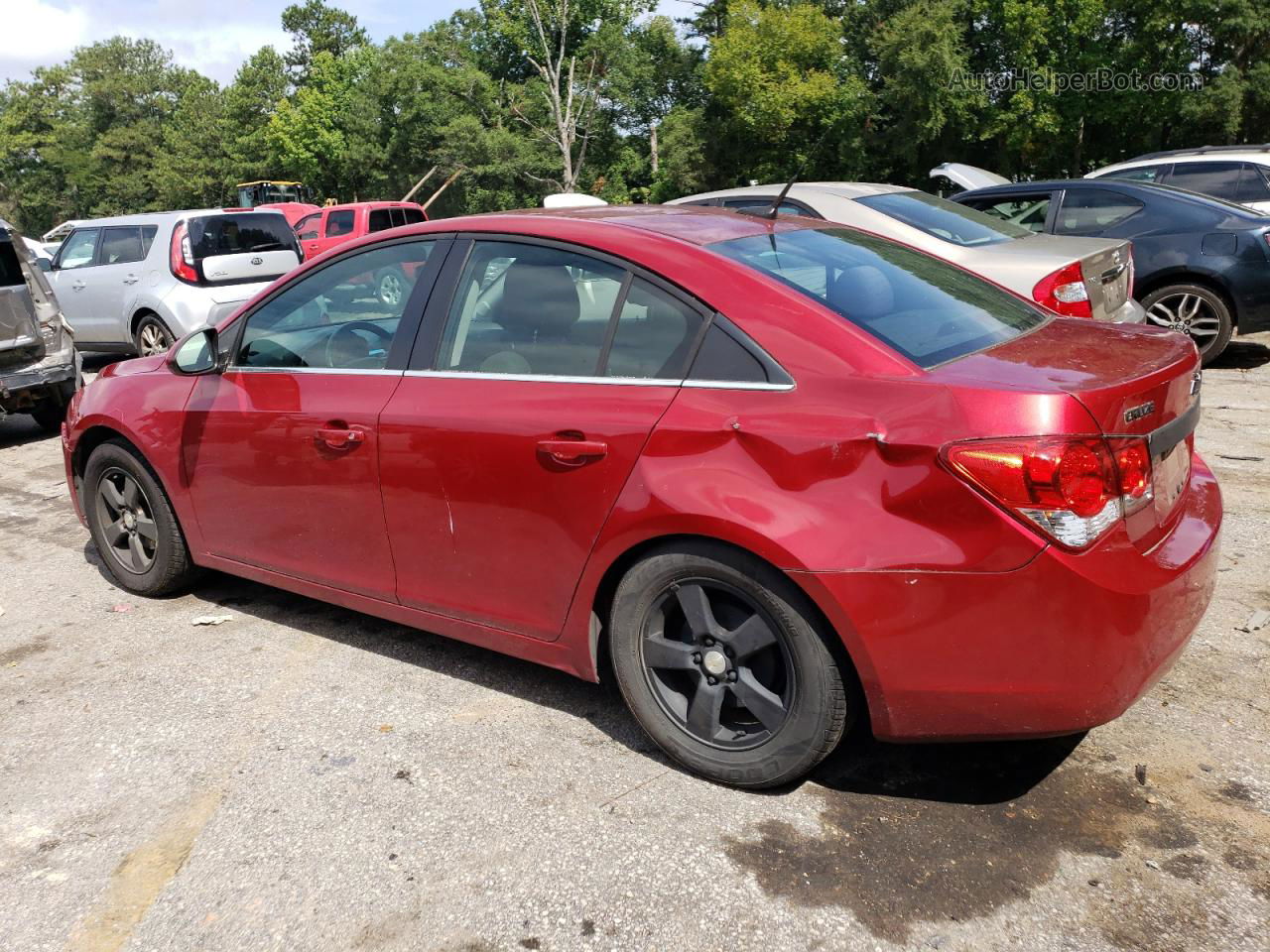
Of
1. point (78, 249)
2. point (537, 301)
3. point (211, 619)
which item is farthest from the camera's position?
point (78, 249)

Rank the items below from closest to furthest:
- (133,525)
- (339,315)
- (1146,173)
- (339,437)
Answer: (339,437) → (339,315) → (133,525) → (1146,173)

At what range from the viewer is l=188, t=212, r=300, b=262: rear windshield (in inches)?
458

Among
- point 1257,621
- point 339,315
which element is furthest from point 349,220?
point 1257,621

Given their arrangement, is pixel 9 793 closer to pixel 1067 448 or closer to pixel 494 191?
pixel 1067 448

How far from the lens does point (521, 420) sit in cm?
324

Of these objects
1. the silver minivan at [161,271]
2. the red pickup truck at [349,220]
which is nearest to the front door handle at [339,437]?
the silver minivan at [161,271]

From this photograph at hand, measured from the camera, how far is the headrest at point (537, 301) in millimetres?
3340

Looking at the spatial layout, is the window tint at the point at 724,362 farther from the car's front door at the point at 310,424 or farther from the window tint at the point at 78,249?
the window tint at the point at 78,249

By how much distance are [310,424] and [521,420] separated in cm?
97

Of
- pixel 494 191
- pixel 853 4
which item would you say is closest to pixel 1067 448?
pixel 853 4

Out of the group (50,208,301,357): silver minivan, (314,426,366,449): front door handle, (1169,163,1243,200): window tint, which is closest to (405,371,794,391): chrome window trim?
(314,426,366,449): front door handle

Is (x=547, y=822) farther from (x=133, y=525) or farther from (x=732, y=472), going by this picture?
(x=133, y=525)

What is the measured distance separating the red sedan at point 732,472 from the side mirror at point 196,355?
0.05m

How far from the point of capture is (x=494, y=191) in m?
50.6
